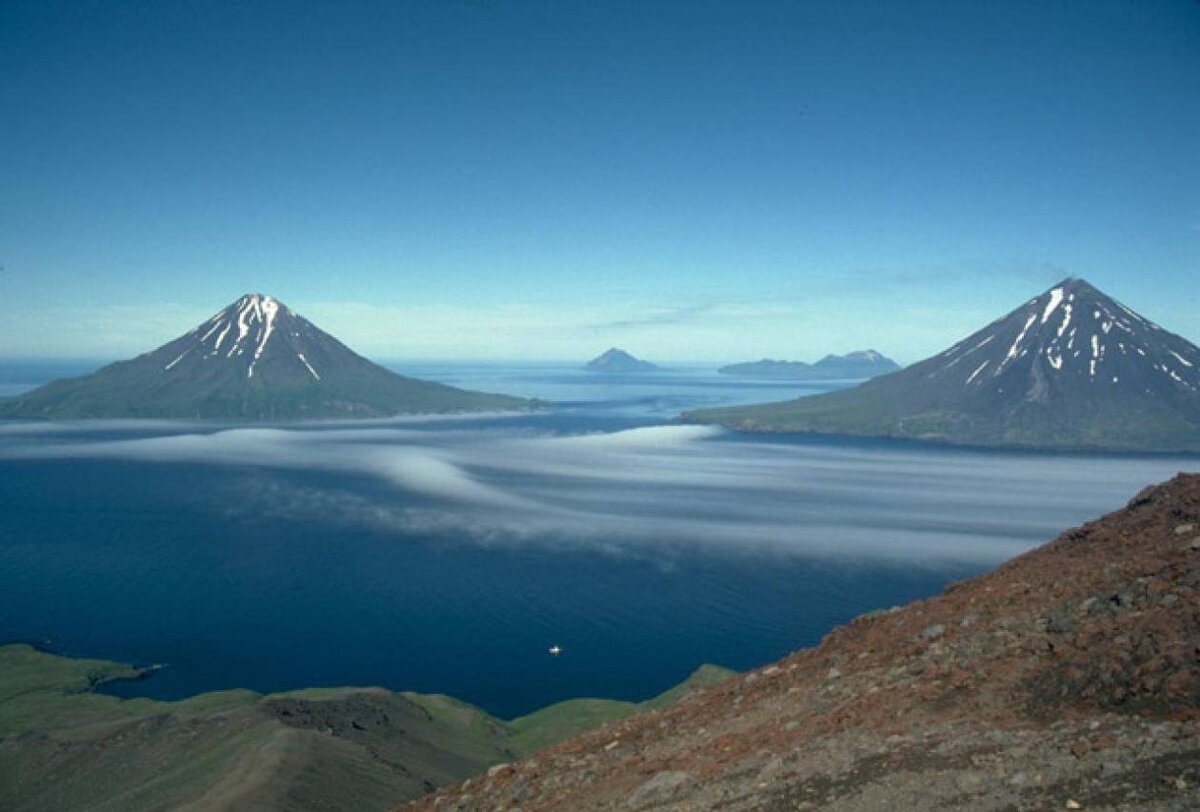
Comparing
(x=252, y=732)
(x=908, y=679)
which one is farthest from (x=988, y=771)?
(x=252, y=732)

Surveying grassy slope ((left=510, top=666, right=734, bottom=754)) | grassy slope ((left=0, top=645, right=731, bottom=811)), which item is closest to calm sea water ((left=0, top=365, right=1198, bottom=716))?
grassy slope ((left=510, top=666, right=734, bottom=754))

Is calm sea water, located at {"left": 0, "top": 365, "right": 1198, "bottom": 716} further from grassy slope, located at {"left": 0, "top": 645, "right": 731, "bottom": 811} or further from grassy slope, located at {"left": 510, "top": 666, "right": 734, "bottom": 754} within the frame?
grassy slope, located at {"left": 0, "top": 645, "right": 731, "bottom": 811}

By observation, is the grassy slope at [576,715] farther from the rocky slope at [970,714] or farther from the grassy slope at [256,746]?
the rocky slope at [970,714]

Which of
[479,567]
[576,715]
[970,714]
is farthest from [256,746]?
[479,567]

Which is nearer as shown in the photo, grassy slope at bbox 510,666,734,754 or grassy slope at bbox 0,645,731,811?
grassy slope at bbox 0,645,731,811

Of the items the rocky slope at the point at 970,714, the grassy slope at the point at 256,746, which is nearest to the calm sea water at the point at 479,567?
the grassy slope at the point at 256,746
